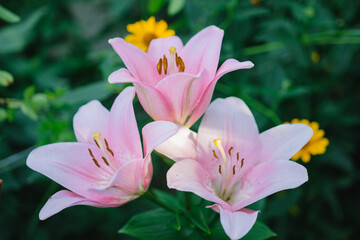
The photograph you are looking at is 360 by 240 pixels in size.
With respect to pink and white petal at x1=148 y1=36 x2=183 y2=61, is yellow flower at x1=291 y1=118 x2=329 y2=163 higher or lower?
lower

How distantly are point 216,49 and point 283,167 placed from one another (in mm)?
220

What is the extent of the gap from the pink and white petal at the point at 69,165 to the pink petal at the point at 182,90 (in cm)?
15

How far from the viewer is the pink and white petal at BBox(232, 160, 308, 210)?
55 cm

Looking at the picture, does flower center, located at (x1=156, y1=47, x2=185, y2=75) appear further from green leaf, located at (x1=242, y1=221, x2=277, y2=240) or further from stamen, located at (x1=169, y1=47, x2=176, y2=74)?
green leaf, located at (x1=242, y1=221, x2=277, y2=240)

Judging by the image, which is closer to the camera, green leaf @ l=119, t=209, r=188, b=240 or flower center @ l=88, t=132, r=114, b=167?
flower center @ l=88, t=132, r=114, b=167

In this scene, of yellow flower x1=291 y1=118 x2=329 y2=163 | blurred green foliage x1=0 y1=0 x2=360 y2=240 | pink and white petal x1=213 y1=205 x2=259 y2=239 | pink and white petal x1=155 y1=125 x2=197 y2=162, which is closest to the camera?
pink and white petal x1=213 y1=205 x2=259 y2=239

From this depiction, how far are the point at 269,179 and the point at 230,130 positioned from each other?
0.37 feet

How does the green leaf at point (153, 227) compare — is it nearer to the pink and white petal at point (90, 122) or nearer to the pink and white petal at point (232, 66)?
the pink and white petal at point (90, 122)

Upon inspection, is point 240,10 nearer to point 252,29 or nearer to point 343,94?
point 252,29

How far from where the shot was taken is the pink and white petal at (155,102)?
0.57 meters

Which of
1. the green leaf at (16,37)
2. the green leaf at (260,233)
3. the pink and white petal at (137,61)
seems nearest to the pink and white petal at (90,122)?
the pink and white petal at (137,61)

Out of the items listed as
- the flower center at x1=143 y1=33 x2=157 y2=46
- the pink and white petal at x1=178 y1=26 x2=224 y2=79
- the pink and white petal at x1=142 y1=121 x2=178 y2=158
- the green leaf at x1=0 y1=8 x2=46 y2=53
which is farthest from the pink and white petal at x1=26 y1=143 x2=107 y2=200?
the green leaf at x1=0 y1=8 x2=46 y2=53

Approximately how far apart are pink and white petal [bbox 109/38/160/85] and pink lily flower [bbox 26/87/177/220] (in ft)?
0.12

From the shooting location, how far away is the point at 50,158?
1.93ft
